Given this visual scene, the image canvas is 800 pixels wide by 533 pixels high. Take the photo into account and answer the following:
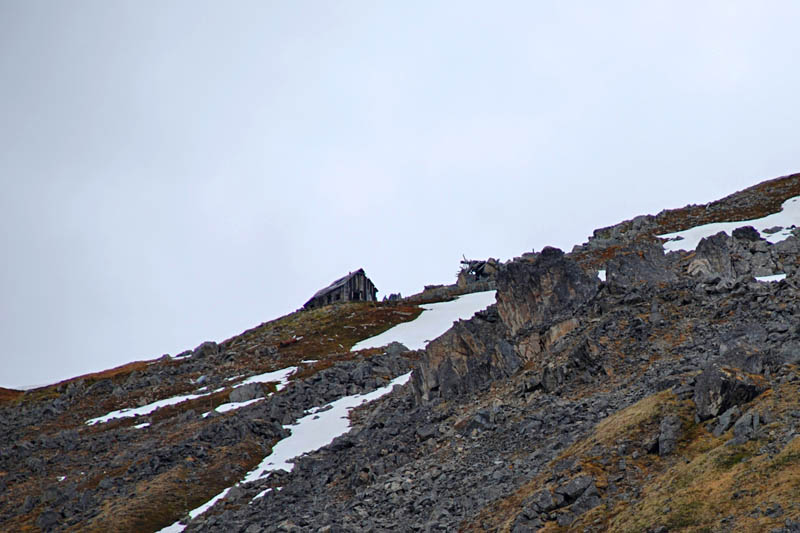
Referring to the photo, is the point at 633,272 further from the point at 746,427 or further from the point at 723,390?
the point at 746,427

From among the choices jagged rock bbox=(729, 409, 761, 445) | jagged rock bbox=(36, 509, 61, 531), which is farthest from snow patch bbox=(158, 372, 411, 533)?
jagged rock bbox=(729, 409, 761, 445)

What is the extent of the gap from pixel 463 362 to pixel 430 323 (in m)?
47.1

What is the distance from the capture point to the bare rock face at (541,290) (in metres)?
43.3

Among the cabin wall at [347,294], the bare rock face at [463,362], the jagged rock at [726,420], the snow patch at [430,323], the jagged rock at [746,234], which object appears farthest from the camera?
the cabin wall at [347,294]

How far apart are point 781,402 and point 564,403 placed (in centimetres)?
1124

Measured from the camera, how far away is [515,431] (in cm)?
2916

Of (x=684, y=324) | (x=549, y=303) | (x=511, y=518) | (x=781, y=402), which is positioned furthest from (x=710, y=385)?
(x=549, y=303)

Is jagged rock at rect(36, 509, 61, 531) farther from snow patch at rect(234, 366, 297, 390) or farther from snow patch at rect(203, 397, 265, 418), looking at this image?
snow patch at rect(234, 366, 297, 390)

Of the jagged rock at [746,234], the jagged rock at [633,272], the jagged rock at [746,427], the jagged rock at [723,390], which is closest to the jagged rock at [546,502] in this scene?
the jagged rock at [746,427]

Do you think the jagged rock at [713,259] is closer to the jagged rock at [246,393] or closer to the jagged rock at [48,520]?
the jagged rock at [246,393]

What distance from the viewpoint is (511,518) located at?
2130cm

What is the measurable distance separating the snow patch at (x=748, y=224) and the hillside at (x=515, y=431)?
1270 cm

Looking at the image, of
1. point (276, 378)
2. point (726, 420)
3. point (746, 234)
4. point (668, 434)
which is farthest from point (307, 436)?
point (746, 234)

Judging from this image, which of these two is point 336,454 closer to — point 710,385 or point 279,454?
point 279,454
